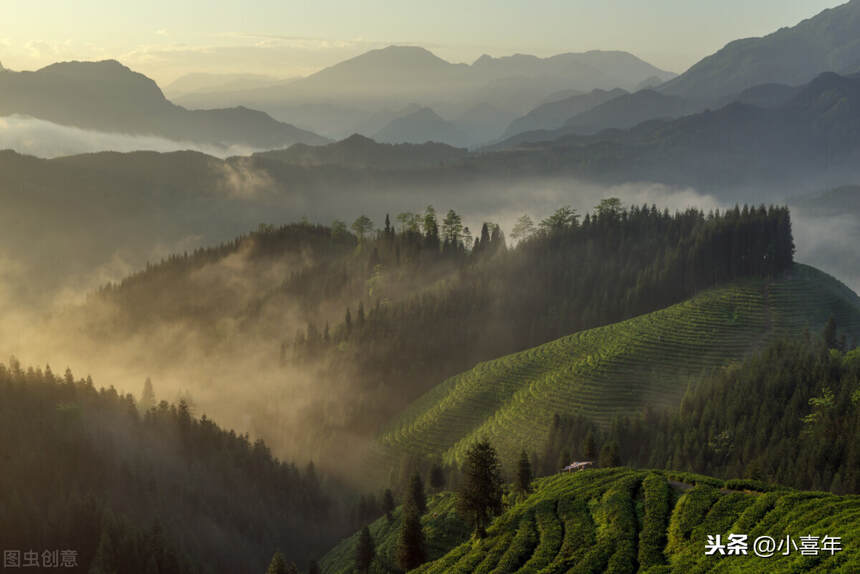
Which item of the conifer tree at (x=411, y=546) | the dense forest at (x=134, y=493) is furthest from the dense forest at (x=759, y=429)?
the dense forest at (x=134, y=493)

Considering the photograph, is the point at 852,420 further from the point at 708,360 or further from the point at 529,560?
the point at 529,560

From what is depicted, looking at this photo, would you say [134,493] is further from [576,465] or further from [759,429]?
[759,429]

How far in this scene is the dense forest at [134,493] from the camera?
13850 cm

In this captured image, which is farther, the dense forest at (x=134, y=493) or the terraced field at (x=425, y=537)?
the dense forest at (x=134, y=493)

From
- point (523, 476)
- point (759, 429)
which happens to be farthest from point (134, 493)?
point (759, 429)

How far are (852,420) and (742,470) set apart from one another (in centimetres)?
2491

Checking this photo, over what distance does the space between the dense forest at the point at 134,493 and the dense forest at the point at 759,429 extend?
78.2 meters

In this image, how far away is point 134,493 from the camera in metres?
163

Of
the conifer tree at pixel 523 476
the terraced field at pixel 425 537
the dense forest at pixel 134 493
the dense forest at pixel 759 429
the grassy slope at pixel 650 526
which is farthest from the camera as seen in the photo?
the dense forest at pixel 134 493

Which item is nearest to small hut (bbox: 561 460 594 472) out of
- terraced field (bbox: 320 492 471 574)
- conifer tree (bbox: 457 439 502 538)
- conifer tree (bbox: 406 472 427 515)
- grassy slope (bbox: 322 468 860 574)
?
terraced field (bbox: 320 492 471 574)

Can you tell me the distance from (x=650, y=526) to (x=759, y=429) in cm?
9704

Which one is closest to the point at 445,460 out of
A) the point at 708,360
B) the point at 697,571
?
the point at 708,360

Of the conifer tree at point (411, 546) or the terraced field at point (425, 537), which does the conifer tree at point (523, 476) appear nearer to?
the terraced field at point (425, 537)

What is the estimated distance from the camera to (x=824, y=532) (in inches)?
2194
